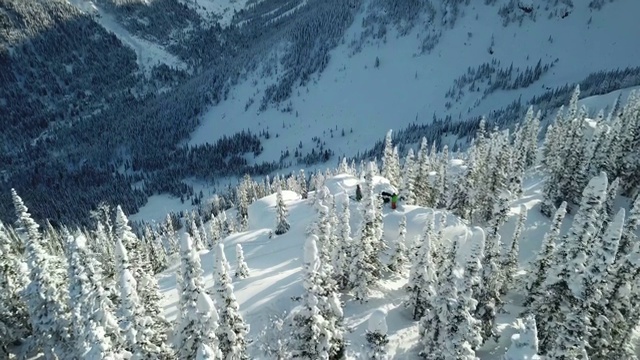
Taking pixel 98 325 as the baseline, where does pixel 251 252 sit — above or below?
below

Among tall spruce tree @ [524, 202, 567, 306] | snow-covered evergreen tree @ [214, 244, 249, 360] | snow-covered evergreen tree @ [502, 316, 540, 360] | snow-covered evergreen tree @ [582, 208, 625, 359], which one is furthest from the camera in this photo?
tall spruce tree @ [524, 202, 567, 306]

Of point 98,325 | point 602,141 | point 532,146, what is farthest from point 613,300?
point 532,146

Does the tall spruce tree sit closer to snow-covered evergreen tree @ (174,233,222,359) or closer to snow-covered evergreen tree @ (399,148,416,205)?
snow-covered evergreen tree @ (399,148,416,205)

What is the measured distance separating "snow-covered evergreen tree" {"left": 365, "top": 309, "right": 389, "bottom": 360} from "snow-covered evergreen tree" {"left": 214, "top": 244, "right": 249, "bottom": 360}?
886 cm

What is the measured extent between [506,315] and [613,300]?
11564mm

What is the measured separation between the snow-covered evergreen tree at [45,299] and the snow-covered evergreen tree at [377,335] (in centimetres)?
2624

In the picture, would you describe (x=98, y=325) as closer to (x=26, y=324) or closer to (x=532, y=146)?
(x=26, y=324)

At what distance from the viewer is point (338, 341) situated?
25641mm

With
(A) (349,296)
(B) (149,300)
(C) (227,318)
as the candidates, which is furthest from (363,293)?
(B) (149,300)

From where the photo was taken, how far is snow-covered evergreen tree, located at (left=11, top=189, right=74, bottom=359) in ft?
113

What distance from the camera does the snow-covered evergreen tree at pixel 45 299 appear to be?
3438 cm

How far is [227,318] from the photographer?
2647 centimetres

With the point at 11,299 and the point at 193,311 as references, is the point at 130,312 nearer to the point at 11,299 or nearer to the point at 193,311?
the point at 193,311

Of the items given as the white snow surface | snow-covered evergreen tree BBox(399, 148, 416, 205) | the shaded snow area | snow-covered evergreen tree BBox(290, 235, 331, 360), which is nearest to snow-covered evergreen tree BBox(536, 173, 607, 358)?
the shaded snow area
